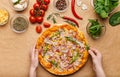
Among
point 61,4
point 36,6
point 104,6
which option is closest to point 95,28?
point 104,6

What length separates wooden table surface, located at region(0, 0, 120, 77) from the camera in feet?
9.34

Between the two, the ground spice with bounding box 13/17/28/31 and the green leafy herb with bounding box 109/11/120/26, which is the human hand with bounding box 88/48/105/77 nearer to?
the green leafy herb with bounding box 109/11/120/26

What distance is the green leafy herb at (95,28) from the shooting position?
9.20ft

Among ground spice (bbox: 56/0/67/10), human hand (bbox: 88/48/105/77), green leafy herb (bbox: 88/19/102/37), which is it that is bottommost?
human hand (bbox: 88/48/105/77)

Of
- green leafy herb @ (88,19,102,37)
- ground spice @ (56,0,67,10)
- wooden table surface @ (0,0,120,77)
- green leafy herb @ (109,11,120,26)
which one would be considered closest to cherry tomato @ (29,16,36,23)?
wooden table surface @ (0,0,120,77)

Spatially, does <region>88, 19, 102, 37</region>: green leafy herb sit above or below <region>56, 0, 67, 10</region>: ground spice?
below

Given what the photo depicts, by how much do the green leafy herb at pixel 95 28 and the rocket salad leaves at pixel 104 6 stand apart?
5cm

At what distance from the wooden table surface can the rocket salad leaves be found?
0.08 metres

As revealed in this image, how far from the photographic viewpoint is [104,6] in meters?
2.81

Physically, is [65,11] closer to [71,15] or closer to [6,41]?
[71,15]

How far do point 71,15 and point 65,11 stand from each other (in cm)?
4

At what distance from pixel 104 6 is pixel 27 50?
49 cm

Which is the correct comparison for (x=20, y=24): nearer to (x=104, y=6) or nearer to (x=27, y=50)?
(x=27, y=50)

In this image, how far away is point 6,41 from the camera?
2846 mm
